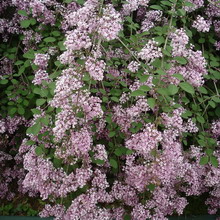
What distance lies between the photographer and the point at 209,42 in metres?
2.74

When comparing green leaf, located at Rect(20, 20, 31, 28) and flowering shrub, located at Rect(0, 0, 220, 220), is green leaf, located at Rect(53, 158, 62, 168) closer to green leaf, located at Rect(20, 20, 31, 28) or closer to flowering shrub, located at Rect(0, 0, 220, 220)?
flowering shrub, located at Rect(0, 0, 220, 220)

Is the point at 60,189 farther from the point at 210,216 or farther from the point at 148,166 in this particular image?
the point at 210,216

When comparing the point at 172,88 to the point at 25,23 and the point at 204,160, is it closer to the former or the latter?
the point at 204,160

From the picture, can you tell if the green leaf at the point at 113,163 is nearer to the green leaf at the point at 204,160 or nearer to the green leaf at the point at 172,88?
the green leaf at the point at 204,160

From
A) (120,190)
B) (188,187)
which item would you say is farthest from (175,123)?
(188,187)

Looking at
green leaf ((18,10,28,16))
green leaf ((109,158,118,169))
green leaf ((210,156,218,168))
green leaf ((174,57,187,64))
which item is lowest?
green leaf ((109,158,118,169))

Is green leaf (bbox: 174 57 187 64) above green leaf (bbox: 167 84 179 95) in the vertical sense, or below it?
above

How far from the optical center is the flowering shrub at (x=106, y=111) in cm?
167

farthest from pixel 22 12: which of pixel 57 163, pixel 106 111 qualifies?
pixel 57 163

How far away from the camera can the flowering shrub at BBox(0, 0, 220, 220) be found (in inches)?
65.9

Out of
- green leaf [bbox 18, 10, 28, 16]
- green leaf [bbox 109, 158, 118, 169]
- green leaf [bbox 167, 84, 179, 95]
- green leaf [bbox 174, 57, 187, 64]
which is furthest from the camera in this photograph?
green leaf [bbox 18, 10, 28, 16]

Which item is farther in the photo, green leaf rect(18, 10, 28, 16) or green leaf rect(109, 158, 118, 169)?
green leaf rect(18, 10, 28, 16)

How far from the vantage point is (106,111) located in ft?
6.88

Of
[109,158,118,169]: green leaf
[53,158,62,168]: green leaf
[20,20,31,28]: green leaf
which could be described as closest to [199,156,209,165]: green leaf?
[109,158,118,169]: green leaf
